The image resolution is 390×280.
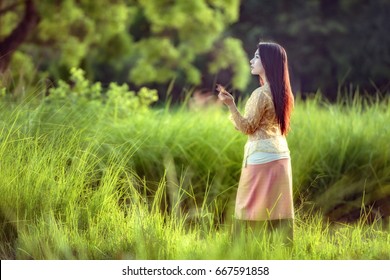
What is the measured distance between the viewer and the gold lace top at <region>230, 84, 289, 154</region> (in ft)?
14.0

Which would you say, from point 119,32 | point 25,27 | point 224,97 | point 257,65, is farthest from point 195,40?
point 224,97

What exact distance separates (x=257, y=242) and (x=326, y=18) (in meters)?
19.0

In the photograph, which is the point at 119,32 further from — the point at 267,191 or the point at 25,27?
the point at 267,191

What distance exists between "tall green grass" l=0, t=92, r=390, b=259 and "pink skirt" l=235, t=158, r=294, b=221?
13 centimetres

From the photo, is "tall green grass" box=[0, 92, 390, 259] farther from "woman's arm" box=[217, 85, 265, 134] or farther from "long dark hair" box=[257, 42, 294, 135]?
"long dark hair" box=[257, 42, 294, 135]

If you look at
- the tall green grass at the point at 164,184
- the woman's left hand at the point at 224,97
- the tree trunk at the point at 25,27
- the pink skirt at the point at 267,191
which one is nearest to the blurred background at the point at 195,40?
the tree trunk at the point at 25,27

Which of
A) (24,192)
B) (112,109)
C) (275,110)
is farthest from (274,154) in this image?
(112,109)

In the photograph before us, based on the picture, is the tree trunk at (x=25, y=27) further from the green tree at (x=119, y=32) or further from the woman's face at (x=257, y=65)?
the woman's face at (x=257, y=65)

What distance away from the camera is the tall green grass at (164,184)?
4371 mm

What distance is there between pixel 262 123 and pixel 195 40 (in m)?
9.87

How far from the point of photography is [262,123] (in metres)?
4.34

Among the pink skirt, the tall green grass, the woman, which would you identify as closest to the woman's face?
the woman

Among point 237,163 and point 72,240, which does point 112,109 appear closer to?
point 237,163

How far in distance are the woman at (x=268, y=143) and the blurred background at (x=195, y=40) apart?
6.30 m
